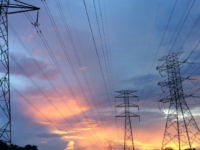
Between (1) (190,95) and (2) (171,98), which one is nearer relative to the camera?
(1) (190,95)

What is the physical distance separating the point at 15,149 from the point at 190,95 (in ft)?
163

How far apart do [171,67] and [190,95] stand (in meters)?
8.04

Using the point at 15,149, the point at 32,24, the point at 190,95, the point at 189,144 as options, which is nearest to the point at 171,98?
the point at 190,95

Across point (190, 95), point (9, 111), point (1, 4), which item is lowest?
point (9, 111)

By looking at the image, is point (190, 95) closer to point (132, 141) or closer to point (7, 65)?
point (132, 141)

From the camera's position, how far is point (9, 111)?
2377cm

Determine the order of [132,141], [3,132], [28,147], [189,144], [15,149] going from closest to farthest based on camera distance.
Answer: [3,132] < [189,144] < [132,141] < [15,149] < [28,147]

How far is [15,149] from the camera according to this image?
63719 mm

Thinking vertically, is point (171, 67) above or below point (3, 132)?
above

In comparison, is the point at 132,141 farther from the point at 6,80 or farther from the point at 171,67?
the point at 6,80

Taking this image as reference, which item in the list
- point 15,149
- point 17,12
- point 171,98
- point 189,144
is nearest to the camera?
point 17,12

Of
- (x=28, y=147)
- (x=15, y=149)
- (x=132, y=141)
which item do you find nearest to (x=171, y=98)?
(x=132, y=141)

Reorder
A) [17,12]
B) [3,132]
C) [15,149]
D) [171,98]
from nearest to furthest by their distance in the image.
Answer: [3,132] → [17,12] → [171,98] → [15,149]

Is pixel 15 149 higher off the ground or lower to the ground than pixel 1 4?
lower
